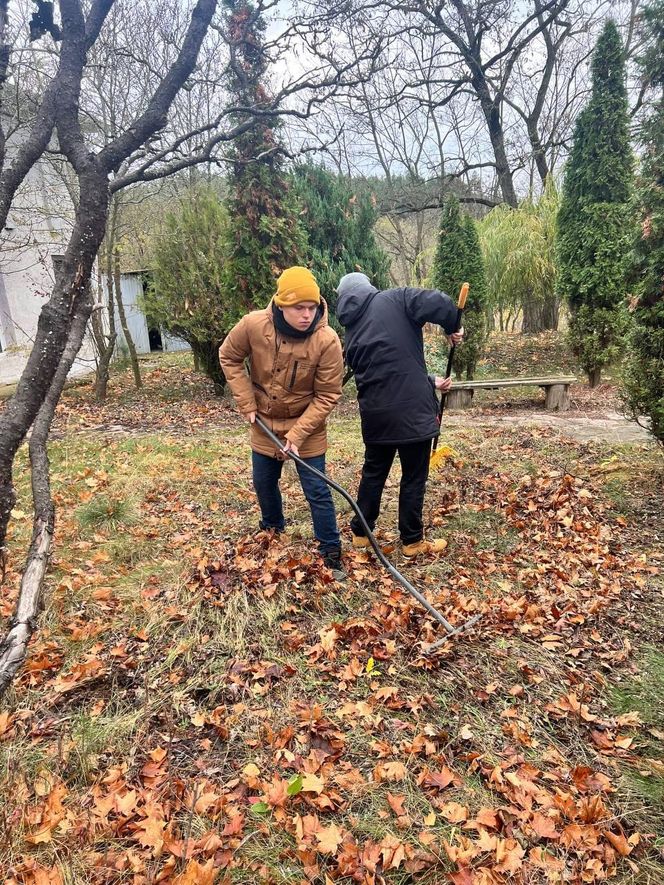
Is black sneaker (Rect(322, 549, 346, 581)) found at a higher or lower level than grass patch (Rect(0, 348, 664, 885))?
higher

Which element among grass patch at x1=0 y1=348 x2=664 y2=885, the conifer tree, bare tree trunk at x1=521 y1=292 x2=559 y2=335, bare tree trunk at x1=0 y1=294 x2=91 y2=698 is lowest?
grass patch at x1=0 y1=348 x2=664 y2=885

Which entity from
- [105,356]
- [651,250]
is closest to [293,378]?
[651,250]

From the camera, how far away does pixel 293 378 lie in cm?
339

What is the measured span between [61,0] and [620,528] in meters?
4.68

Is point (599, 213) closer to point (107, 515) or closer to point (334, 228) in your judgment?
point (334, 228)

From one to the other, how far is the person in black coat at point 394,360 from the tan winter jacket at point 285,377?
0.70ft

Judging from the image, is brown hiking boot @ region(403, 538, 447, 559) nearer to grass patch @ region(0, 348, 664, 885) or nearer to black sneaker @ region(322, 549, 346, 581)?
grass patch @ region(0, 348, 664, 885)

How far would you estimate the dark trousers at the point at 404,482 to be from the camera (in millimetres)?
3666

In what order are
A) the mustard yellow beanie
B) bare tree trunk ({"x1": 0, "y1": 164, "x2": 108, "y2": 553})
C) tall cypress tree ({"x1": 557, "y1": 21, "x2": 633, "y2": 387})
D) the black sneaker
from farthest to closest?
1. tall cypress tree ({"x1": 557, "y1": 21, "x2": 633, "y2": 387})
2. the black sneaker
3. the mustard yellow beanie
4. bare tree trunk ({"x1": 0, "y1": 164, "x2": 108, "y2": 553})

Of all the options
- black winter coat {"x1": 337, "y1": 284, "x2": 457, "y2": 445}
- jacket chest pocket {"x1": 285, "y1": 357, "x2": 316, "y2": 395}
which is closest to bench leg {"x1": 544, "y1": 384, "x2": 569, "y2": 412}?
black winter coat {"x1": 337, "y1": 284, "x2": 457, "y2": 445}


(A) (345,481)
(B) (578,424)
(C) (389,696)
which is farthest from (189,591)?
(B) (578,424)

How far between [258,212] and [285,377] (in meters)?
5.95

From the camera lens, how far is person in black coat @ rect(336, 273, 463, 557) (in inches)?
136

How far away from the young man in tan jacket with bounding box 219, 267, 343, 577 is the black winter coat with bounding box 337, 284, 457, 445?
0.22 metres
